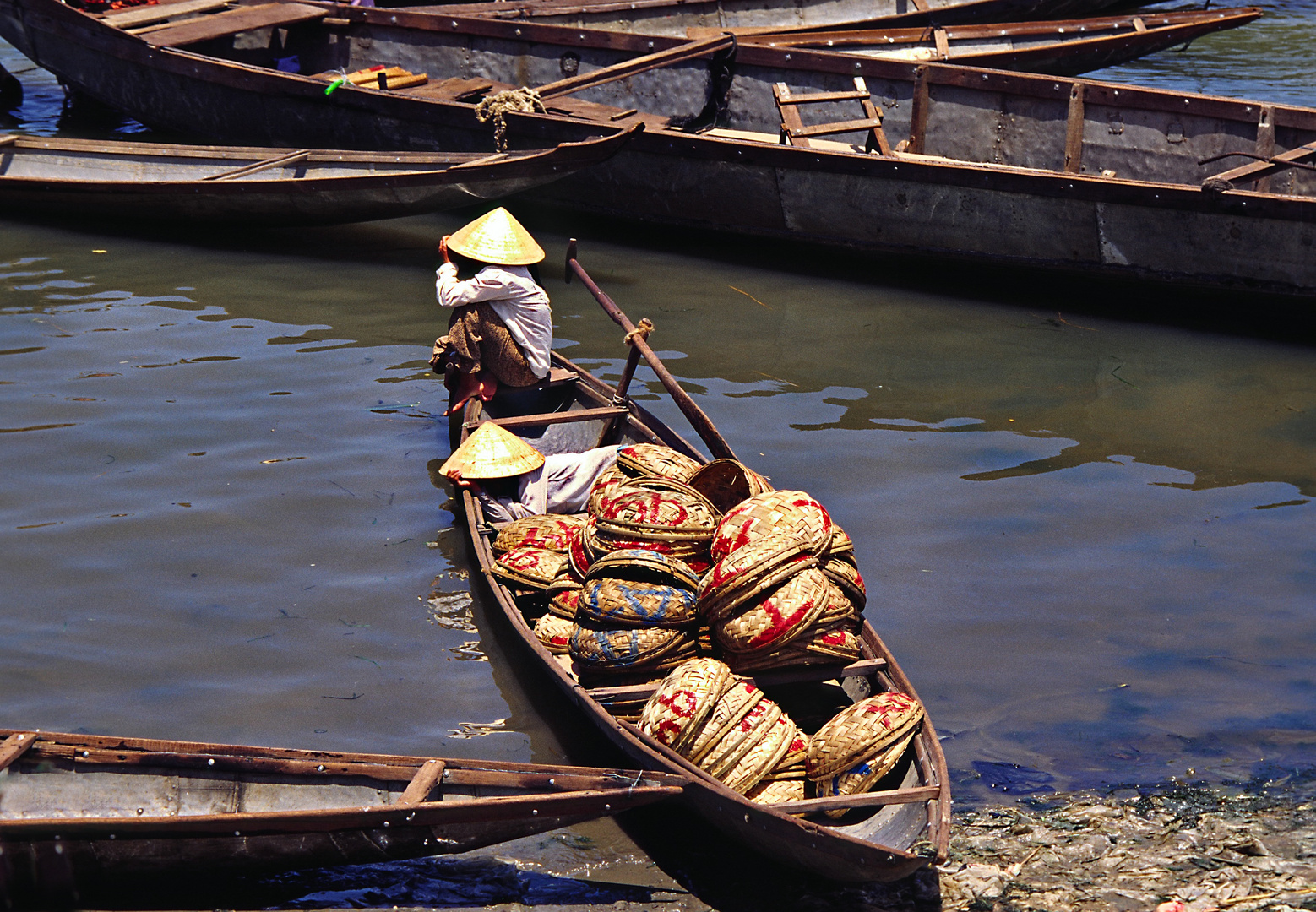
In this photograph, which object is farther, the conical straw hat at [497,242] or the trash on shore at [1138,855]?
the conical straw hat at [497,242]

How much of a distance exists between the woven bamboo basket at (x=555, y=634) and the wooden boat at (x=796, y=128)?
17.9 feet

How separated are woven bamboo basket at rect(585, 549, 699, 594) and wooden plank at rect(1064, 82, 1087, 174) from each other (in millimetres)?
6647

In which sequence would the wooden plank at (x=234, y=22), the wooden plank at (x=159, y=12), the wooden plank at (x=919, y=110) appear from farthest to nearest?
the wooden plank at (x=159, y=12) < the wooden plank at (x=234, y=22) < the wooden plank at (x=919, y=110)

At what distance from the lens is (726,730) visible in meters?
3.99

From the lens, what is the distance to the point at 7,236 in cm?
1001

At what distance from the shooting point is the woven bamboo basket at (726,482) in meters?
5.11

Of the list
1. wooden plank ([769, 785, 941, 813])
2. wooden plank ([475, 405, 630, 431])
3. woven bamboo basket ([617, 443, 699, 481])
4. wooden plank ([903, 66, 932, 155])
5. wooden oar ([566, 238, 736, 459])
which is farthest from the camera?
wooden plank ([903, 66, 932, 155])

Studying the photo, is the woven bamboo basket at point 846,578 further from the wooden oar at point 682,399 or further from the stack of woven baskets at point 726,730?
the wooden oar at point 682,399

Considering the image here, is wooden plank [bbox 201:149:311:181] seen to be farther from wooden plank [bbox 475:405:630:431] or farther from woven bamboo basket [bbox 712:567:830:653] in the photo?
woven bamboo basket [bbox 712:567:830:653]

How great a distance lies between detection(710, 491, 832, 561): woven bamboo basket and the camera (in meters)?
4.43

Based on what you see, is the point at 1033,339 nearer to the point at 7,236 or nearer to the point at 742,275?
the point at 742,275

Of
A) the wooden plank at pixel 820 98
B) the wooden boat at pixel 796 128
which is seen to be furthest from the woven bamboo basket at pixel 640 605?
the wooden plank at pixel 820 98

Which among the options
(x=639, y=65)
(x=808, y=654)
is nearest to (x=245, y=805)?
(x=808, y=654)

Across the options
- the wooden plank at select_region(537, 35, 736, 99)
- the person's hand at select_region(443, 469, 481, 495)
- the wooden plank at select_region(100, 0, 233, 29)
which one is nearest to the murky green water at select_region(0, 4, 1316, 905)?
the person's hand at select_region(443, 469, 481, 495)
